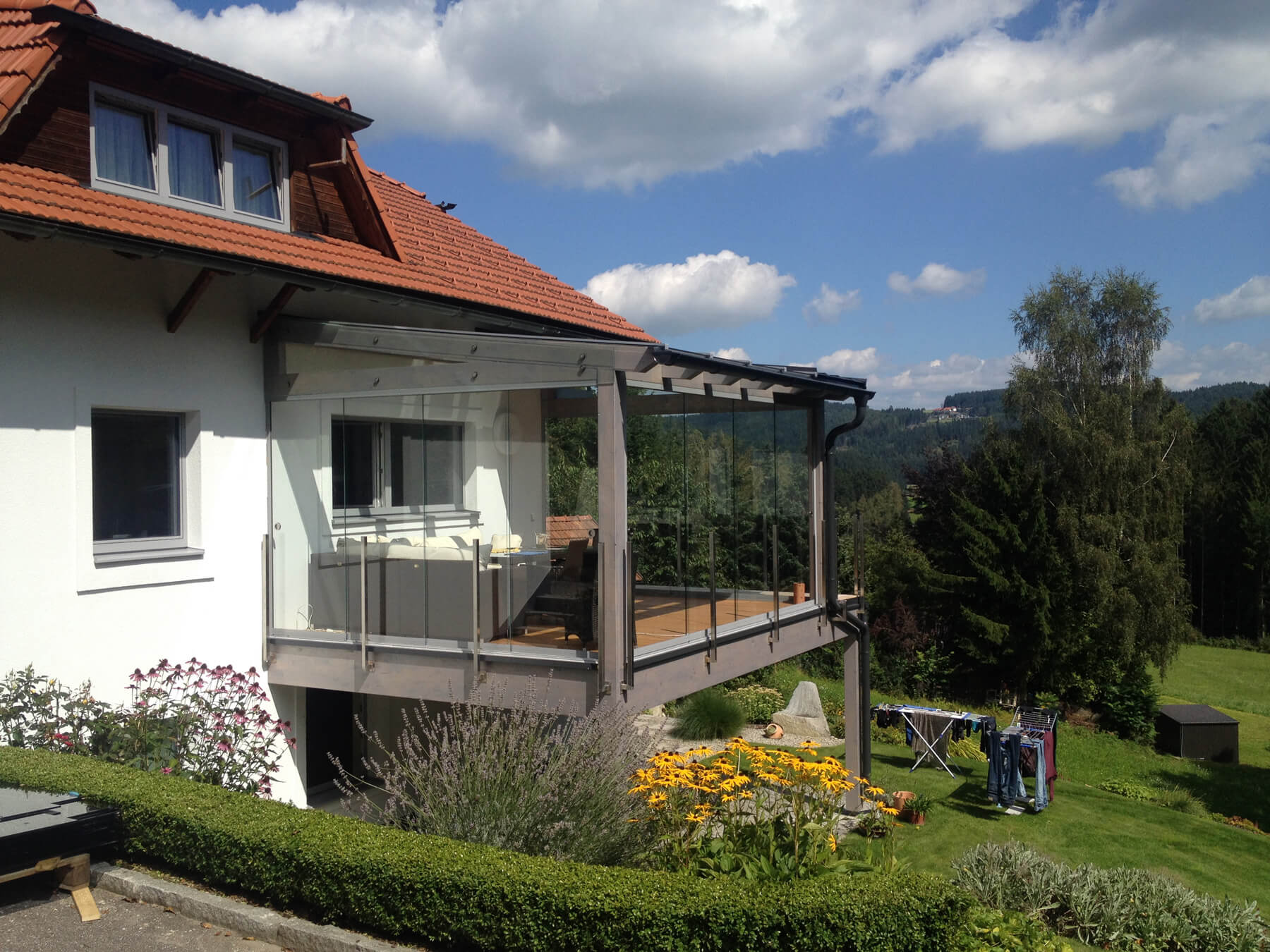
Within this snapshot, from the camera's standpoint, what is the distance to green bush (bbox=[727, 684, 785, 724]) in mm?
19641

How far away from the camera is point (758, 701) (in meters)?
20.3

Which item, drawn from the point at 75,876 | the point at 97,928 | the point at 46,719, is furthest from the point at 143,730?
the point at 97,928

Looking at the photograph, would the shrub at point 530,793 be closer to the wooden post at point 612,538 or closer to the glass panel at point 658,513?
the wooden post at point 612,538

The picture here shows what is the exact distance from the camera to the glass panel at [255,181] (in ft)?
32.7

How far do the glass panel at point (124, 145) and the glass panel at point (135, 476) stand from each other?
6.91 feet

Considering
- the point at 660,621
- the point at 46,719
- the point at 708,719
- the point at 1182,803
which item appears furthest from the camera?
the point at 1182,803

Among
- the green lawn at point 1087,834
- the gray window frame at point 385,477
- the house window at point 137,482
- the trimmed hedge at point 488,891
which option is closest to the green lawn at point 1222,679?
the green lawn at point 1087,834

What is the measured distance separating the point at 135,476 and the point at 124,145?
2924 mm

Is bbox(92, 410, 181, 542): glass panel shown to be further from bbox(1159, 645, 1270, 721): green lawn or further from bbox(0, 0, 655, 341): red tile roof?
bbox(1159, 645, 1270, 721): green lawn

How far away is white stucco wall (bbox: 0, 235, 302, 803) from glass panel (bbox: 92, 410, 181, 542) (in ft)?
0.59

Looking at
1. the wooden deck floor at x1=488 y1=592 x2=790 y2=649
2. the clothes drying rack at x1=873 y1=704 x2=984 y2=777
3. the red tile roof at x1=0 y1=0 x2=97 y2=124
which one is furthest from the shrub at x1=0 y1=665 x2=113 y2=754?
the clothes drying rack at x1=873 y1=704 x2=984 y2=777

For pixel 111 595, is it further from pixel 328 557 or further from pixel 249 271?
pixel 249 271

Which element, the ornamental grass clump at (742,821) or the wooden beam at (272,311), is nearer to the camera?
the ornamental grass clump at (742,821)

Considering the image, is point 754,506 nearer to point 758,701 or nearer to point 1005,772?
point 1005,772
